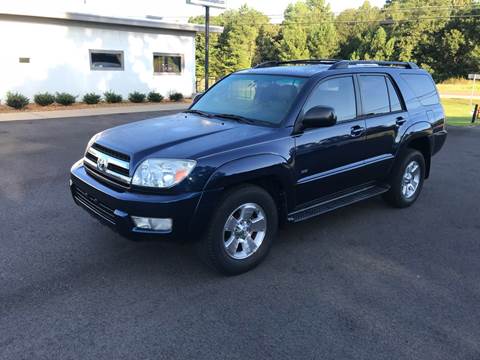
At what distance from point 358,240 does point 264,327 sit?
78.6 inches

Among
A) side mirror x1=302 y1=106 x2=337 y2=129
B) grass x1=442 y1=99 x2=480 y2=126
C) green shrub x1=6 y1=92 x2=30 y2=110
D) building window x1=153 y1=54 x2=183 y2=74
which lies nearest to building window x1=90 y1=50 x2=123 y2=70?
building window x1=153 y1=54 x2=183 y2=74

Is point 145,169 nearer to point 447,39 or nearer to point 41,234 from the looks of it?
point 41,234

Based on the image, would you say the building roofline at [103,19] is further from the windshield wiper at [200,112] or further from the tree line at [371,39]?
the tree line at [371,39]

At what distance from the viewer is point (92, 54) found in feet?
60.2

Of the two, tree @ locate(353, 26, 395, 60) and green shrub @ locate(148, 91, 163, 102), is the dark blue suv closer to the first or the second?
green shrub @ locate(148, 91, 163, 102)

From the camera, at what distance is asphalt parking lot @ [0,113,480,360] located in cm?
285

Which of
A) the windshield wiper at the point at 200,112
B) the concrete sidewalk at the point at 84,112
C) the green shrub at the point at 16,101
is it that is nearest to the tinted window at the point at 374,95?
the windshield wiper at the point at 200,112

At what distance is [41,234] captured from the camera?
4531 millimetres

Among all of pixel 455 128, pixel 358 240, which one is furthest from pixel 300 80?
pixel 455 128

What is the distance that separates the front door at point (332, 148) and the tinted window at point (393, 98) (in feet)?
2.50

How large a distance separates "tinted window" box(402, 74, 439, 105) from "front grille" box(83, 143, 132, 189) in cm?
386

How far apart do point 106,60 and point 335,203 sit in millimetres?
16895

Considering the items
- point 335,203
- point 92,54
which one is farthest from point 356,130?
point 92,54

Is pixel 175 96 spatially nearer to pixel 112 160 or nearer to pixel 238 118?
pixel 238 118
